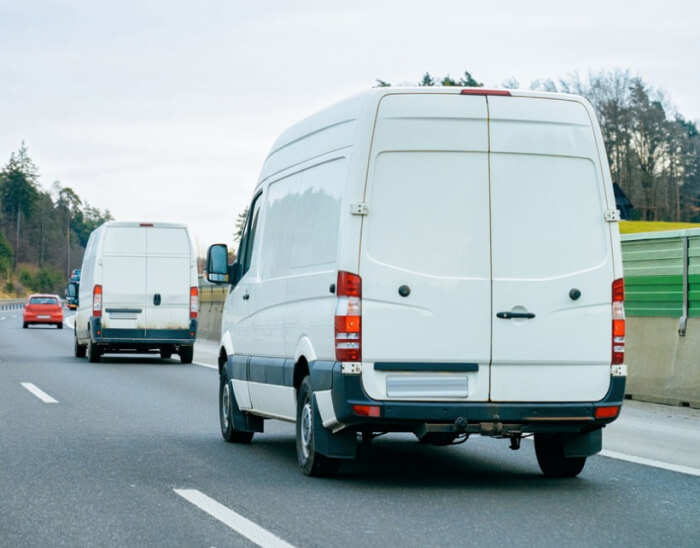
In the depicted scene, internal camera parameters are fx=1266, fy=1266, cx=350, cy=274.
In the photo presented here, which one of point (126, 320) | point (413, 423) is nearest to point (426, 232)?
point (413, 423)

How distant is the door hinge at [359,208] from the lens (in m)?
7.82

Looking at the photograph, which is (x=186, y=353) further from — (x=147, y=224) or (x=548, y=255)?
(x=548, y=255)

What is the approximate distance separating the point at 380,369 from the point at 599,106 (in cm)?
8873

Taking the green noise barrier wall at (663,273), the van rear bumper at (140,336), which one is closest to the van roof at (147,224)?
the van rear bumper at (140,336)

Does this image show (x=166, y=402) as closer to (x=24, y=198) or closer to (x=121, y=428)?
(x=121, y=428)

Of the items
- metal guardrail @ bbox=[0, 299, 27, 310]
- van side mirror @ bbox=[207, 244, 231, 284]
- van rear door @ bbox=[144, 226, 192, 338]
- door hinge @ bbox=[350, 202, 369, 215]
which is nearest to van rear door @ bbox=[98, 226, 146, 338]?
van rear door @ bbox=[144, 226, 192, 338]

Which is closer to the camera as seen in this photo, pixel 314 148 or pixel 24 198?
pixel 314 148

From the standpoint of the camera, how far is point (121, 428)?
12.0 meters

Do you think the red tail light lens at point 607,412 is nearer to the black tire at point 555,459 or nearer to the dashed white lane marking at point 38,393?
the black tire at point 555,459

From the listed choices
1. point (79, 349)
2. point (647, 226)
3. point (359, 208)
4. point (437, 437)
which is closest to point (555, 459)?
point (437, 437)

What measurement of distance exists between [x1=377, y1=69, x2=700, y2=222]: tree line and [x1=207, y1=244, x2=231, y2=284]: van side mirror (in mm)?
81753

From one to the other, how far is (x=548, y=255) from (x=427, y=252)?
2.57 feet

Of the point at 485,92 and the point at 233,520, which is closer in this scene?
the point at 233,520

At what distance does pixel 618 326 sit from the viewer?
8.05 metres
